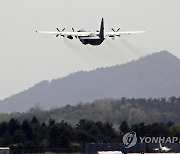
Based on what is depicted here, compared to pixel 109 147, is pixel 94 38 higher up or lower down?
higher up

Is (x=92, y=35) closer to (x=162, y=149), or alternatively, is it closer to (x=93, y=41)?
(x=93, y=41)

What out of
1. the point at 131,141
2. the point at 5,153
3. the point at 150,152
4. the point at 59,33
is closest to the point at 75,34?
the point at 59,33

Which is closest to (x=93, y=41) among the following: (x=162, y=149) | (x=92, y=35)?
(x=92, y=35)

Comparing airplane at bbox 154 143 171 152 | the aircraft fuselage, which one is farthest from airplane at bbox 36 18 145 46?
airplane at bbox 154 143 171 152

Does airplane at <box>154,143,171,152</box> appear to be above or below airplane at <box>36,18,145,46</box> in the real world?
below

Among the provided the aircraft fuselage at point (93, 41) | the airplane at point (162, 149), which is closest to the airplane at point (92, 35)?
the aircraft fuselage at point (93, 41)

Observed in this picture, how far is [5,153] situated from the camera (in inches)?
6506

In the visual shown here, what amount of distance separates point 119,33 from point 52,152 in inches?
3554

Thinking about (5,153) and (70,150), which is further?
(70,150)

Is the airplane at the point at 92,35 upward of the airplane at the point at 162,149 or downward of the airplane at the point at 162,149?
upward

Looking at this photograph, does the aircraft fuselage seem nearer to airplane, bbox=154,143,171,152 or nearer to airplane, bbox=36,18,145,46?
airplane, bbox=36,18,145,46

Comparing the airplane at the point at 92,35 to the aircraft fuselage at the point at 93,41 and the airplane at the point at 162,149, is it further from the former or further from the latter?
the airplane at the point at 162,149

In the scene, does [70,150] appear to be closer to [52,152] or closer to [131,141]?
[52,152]

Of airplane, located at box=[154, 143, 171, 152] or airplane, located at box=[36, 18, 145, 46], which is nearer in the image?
airplane, located at box=[36, 18, 145, 46]
